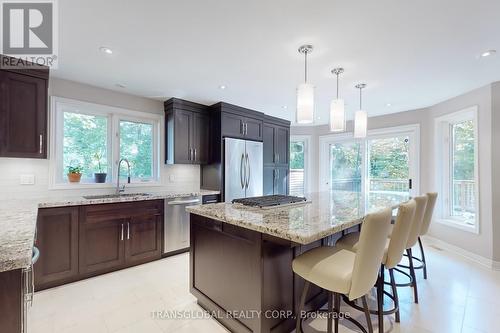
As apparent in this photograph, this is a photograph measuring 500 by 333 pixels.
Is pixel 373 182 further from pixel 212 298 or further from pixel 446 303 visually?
pixel 212 298

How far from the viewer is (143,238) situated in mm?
3141

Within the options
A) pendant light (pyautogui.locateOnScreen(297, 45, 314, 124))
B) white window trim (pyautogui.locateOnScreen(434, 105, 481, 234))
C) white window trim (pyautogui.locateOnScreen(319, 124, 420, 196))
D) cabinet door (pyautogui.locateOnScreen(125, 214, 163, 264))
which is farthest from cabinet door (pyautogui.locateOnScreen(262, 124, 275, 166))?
white window trim (pyautogui.locateOnScreen(434, 105, 481, 234))

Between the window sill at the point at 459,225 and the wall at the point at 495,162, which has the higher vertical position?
the wall at the point at 495,162

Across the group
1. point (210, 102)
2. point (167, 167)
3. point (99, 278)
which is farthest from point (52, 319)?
point (210, 102)

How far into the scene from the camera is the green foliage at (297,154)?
620 centimetres

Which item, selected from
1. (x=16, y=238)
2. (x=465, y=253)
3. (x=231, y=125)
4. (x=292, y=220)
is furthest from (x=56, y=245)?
(x=465, y=253)

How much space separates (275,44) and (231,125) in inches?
82.7

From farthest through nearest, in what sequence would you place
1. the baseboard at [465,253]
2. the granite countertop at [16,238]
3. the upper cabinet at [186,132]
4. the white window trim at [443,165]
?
the white window trim at [443,165] → the upper cabinet at [186,132] → the baseboard at [465,253] → the granite countertop at [16,238]

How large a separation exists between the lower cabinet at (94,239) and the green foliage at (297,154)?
3853mm

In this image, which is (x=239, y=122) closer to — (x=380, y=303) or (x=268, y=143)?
(x=268, y=143)

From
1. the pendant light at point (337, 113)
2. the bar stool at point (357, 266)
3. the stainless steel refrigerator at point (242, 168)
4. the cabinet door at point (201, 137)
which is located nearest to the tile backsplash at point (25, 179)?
the cabinet door at point (201, 137)

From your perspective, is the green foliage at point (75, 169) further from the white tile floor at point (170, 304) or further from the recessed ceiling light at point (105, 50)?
the recessed ceiling light at point (105, 50)

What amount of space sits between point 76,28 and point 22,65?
1.08m

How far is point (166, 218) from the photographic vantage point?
131 inches
